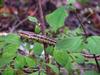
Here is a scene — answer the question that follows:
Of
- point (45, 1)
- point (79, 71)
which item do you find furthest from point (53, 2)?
point (79, 71)

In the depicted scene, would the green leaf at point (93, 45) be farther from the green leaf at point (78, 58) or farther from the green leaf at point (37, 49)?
the green leaf at point (37, 49)

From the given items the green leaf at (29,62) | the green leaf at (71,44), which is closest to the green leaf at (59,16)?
the green leaf at (71,44)

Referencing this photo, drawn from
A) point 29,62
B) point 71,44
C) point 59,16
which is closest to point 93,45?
point 71,44

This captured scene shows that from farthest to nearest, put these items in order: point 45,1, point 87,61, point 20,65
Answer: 1. point 45,1
2. point 87,61
3. point 20,65

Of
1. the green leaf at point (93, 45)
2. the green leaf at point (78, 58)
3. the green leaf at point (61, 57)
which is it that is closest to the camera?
the green leaf at point (93, 45)

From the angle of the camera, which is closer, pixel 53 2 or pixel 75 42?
pixel 75 42

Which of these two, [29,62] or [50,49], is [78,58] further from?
[29,62]

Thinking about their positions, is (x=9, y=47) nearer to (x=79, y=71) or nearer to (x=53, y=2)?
(x=79, y=71)
